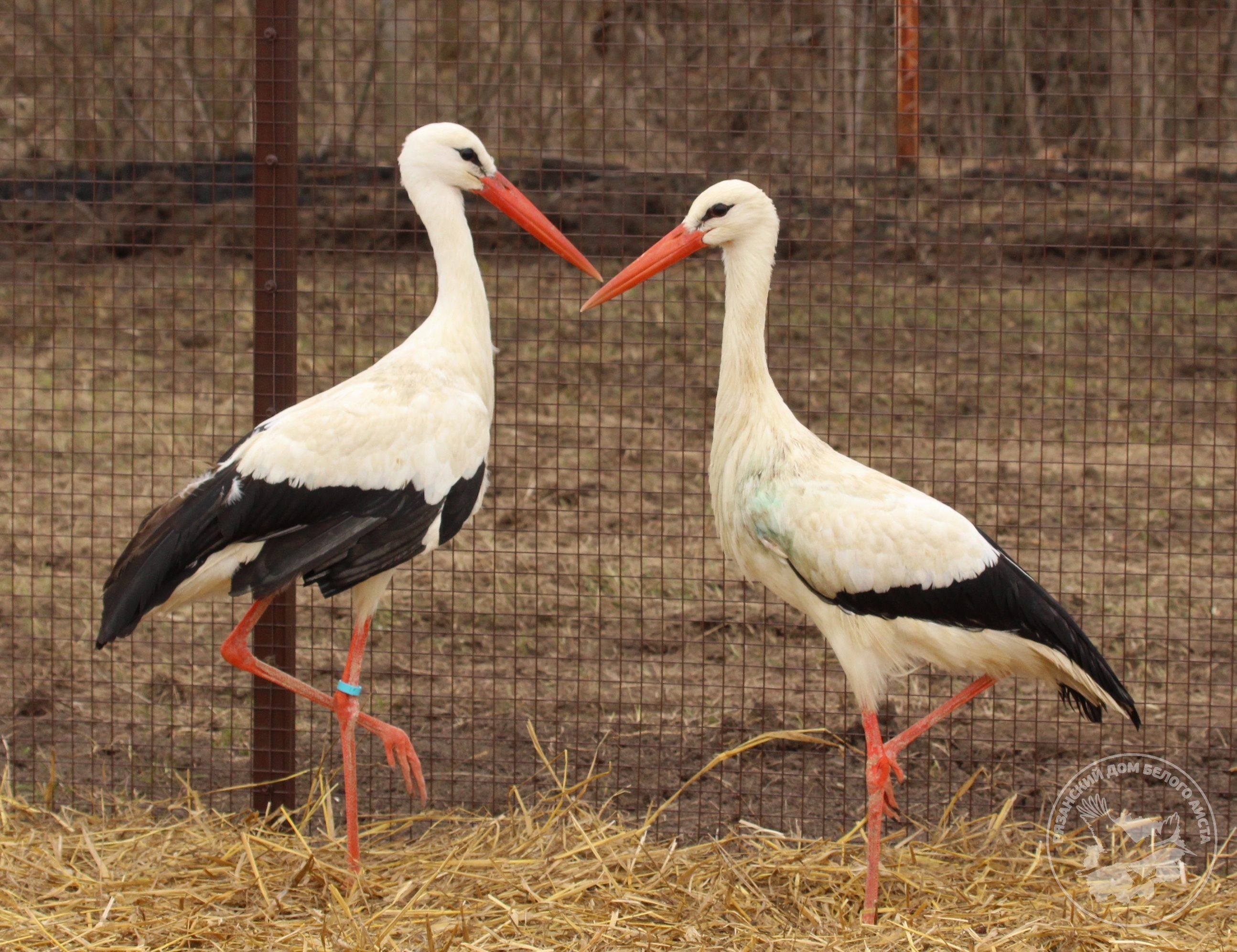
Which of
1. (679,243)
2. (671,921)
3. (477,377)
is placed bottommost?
(671,921)

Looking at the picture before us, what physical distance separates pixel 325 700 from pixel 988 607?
1.74 meters

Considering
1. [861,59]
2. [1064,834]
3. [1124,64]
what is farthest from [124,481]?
[1124,64]

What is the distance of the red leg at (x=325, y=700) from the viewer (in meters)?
3.62


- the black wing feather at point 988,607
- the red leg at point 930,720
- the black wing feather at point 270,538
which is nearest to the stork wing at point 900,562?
the black wing feather at point 988,607

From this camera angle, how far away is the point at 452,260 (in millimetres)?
3775

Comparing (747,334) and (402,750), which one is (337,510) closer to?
(402,750)

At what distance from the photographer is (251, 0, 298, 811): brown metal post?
153 inches

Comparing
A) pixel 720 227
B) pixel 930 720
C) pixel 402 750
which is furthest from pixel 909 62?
pixel 402 750

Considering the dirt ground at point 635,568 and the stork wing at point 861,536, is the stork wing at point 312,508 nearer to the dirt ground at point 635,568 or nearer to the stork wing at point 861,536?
the dirt ground at point 635,568

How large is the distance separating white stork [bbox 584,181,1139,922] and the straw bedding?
236 mm

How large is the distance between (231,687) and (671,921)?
1623 millimetres

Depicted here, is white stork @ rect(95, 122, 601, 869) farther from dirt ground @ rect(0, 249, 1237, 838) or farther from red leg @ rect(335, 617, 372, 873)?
dirt ground @ rect(0, 249, 1237, 838)

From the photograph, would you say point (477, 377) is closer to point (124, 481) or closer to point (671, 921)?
point (671, 921)

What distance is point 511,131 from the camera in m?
9.45
